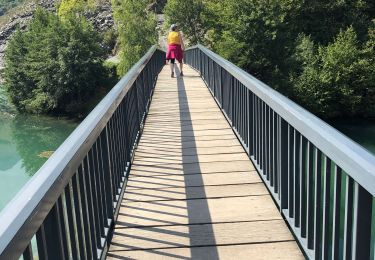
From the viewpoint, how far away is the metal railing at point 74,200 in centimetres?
183

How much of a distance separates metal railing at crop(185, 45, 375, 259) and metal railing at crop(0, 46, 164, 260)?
1.30m

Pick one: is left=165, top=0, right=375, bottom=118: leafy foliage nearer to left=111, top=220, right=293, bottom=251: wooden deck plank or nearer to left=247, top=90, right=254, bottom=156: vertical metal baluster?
left=247, top=90, right=254, bottom=156: vertical metal baluster

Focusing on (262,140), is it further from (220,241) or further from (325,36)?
(325,36)

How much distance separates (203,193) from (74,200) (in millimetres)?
2177

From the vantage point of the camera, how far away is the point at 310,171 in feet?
10.7

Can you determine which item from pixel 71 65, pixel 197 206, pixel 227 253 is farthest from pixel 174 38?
pixel 71 65

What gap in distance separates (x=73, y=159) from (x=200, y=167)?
3.19m

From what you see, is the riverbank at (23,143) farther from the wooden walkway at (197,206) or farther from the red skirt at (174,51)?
the wooden walkway at (197,206)

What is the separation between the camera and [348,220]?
2480mm

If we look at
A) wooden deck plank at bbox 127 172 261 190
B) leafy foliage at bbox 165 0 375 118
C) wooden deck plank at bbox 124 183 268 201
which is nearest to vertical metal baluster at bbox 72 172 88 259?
wooden deck plank at bbox 124 183 268 201

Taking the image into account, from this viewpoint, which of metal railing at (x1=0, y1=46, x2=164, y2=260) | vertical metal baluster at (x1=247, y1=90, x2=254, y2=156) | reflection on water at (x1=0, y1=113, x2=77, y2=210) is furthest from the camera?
reflection on water at (x1=0, y1=113, x2=77, y2=210)

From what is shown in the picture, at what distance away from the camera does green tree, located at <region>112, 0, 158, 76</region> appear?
2014 inches

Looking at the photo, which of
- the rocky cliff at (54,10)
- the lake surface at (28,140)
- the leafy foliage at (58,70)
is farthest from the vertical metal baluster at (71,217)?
the rocky cliff at (54,10)

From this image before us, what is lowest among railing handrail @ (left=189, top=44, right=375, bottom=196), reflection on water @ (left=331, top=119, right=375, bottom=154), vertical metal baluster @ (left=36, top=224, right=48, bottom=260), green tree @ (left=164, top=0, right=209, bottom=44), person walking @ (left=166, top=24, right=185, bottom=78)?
reflection on water @ (left=331, top=119, right=375, bottom=154)
